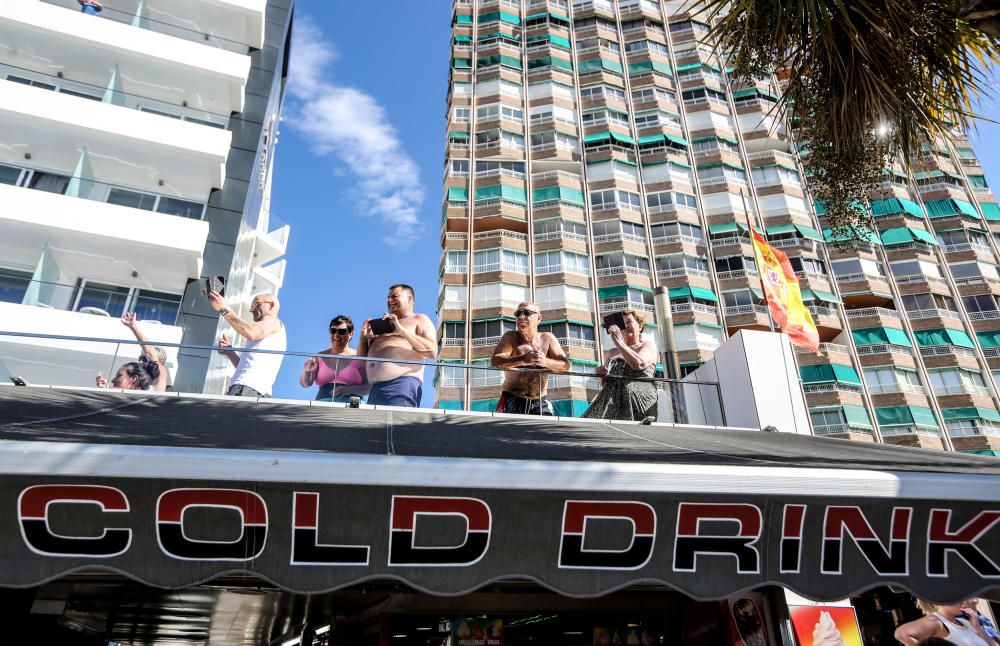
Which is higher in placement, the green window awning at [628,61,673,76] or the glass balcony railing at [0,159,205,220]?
the green window awning at [628,61,673,76]

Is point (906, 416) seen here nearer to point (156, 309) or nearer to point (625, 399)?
point (625, 399)

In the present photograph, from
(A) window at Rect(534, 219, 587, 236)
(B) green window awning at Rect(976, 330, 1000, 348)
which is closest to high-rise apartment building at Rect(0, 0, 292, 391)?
(A) window at Rect(534, 219, 587, 236)

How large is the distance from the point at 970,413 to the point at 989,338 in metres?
6.88

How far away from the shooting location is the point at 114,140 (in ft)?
61.5

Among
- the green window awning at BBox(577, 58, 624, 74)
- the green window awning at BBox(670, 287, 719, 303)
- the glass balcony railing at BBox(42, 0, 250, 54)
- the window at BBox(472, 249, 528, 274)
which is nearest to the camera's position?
the glass balcony railing at BBox(42, 0, 250, 54)

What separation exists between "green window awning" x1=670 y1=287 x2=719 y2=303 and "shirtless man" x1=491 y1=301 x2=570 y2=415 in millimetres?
37127

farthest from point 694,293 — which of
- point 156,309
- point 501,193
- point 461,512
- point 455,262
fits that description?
point 461,512

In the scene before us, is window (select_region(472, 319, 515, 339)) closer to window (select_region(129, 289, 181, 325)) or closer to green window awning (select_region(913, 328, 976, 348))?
window (select_region(129, 289, 181, 325))

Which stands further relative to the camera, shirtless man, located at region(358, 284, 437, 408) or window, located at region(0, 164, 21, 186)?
window, located at region(0, 164, 21, 186)

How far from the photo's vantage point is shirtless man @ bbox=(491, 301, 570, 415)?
18.7ft

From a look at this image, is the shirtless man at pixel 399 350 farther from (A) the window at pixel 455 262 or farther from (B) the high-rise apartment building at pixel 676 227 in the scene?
(A) the window at pixel 455 262

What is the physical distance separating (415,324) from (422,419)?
1.34m

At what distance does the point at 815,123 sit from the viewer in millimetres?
6051

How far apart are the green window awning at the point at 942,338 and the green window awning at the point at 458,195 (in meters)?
31.5
